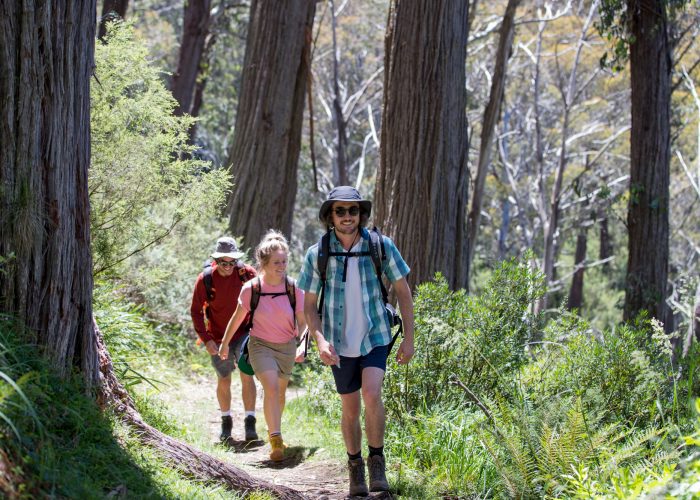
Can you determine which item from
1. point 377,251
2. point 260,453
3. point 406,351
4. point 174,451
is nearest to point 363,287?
point 377,251

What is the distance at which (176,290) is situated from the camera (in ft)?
39.7

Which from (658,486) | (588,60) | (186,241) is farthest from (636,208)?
(588,60)

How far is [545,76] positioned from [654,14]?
17.0 metres

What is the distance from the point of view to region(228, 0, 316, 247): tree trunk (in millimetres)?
13133

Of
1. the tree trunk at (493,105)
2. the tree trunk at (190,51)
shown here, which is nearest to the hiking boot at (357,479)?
the tree trunk at (493,105)

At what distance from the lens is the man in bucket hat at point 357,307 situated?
5859 mm

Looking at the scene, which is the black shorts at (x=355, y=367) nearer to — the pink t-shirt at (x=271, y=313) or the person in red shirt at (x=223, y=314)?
the pink t-shirt at (x=271, y=313)

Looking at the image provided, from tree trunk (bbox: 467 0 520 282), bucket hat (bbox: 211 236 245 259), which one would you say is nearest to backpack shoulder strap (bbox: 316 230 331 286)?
bucket hat (bbox: 211 236 245 259)

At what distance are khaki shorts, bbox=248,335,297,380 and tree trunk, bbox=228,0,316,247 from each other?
18.0ft

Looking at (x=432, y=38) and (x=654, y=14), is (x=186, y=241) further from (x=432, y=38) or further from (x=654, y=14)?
(x=654, y=14)

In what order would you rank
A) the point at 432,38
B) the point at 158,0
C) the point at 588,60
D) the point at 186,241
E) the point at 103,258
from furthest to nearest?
1. the point at 158,0
2. the point at 588,60
3. the point at 186,241
4. the point at 432,38
5. the point at 103,258

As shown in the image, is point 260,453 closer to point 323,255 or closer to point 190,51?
point 323,255

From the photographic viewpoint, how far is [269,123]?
1332 cm

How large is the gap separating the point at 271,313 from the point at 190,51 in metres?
12.4
